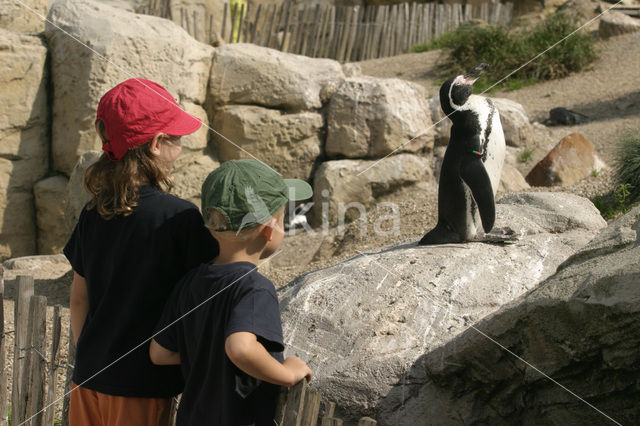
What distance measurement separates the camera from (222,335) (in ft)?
6.21

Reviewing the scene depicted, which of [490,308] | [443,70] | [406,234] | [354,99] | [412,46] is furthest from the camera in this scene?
[412,46]

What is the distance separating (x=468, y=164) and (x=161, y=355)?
2.50m

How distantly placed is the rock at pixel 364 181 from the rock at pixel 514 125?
147 centimetres

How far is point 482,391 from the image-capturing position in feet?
9.29

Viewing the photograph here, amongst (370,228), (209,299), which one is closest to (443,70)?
(370,228)

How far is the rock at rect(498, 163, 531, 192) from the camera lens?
7180 millimetres

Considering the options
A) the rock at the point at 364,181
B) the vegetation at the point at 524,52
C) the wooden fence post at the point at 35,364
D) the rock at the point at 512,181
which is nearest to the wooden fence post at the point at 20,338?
the wooden fence post at the point at 35,364

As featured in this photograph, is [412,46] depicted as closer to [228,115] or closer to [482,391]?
[228,115]

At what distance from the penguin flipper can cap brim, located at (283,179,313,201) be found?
1.99 meters

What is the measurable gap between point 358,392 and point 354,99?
5.26 meters

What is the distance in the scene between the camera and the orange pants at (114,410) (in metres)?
2.14

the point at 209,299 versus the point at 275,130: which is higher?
the point at 209,299

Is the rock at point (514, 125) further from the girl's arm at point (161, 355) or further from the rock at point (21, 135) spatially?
the girl's arm at point (161, 355)

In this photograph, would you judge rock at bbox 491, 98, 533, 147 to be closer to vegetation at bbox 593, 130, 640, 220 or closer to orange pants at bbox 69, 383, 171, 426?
vegetation at bbox 593, 130, 640, 220
